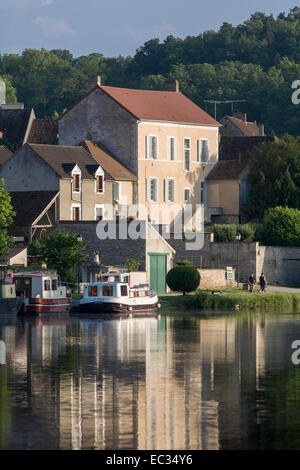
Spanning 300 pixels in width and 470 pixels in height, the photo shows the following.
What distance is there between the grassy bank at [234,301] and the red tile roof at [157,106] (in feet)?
77.7

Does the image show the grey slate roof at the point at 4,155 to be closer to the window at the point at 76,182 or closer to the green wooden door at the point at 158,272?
the window at the point at 76,182

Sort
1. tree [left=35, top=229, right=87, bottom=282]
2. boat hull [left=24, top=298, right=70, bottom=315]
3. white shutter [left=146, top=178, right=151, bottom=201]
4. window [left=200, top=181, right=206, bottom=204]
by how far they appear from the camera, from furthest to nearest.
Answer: window [left=200, top=181, right=206, bottom=204] < white shutter [left=146, top=178, right=151, bottom=201] < tree [left=35, top=229, right=87, bottom=282] < boat hull [left=24, top=298, right=70, bottom=315]

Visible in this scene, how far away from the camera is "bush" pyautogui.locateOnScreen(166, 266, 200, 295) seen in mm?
78125

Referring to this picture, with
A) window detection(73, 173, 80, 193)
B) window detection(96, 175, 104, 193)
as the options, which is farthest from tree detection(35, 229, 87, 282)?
window detection(96, 175, 104, 193)

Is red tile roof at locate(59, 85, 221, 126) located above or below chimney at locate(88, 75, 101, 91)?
below

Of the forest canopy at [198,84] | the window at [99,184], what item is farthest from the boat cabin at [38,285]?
the forest canopy at [198,84]

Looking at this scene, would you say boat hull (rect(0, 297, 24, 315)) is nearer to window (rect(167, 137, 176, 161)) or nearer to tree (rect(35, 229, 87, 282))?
tree (rect(35, 229, 87, 282))

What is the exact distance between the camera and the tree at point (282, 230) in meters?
89.1

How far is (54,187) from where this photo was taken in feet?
279

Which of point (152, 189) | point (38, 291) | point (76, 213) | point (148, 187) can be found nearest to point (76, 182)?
point (76, 213)

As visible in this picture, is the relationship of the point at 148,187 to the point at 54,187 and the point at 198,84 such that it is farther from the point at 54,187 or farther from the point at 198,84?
the point at 198,84

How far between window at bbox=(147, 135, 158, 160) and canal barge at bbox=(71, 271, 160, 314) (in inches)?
1072

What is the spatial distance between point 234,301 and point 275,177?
24027 millimetres
